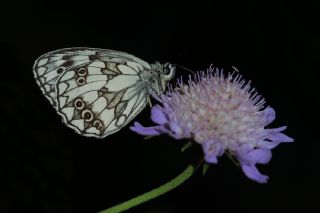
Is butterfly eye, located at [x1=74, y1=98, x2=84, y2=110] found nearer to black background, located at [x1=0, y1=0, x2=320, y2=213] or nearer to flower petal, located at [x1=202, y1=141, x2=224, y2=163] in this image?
flower petal, located at [x1=202, y1=141, x2=224, y2=163]

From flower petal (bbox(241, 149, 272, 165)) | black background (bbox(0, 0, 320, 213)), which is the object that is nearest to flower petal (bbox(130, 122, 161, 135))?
flower petal (bbox(241, 149, 272, 165))

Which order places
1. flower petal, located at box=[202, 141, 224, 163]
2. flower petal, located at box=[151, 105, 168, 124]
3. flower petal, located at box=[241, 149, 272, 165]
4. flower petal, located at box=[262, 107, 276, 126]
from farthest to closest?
flower petal, located at box=[262, 107, 276, 126], flower petal, located at box=[151, 105, 168, 124], flower petal, located at box=[241, 149, 272, 165], flower petal, located at box=[202, 141, 224, 163]

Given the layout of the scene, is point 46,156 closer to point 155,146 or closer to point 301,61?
point 155,146

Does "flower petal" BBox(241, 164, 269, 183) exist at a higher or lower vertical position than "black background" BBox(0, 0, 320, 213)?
higher

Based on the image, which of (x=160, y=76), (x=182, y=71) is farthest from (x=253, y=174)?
(x=182, y=71)

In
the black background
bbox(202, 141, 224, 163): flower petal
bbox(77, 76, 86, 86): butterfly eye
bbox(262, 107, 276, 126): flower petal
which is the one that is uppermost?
bbox(262, 107, 276, 126): flower petal

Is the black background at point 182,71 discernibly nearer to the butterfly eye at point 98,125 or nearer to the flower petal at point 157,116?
the butterfly eye at point 98,125

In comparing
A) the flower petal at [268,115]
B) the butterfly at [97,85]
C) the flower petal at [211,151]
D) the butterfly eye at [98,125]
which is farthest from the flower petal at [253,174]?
the butterfly eye at [98,125]
